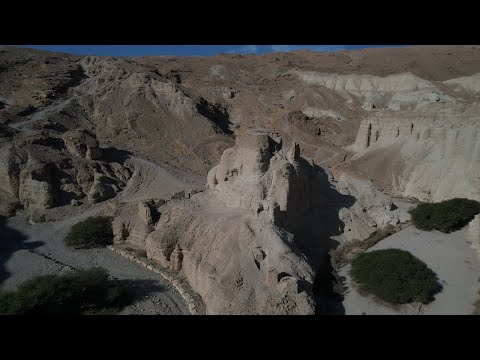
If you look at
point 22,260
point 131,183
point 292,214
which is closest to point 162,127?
point 131,183

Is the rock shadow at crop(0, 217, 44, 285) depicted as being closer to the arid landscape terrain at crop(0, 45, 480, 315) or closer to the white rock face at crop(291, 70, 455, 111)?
the arid landscape terrain at crop(0, 45, 480, 315)

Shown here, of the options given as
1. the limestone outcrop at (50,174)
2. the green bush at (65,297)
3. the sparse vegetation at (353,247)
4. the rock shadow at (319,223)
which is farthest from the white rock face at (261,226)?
the limestone outcrop at (50,174)

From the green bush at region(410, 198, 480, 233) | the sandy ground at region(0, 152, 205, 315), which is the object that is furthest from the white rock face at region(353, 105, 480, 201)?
the sandy ground at region(0, 152, 205, 315)

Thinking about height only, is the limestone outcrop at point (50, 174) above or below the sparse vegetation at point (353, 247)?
above

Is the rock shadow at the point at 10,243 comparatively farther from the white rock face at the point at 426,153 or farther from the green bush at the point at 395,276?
the white rock face at the point at 426,153

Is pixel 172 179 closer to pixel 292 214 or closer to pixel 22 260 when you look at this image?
pixel 22 260

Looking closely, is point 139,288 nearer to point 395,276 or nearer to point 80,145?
point 395,276

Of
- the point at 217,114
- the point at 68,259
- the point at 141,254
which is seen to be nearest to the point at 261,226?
the point at 141,254
